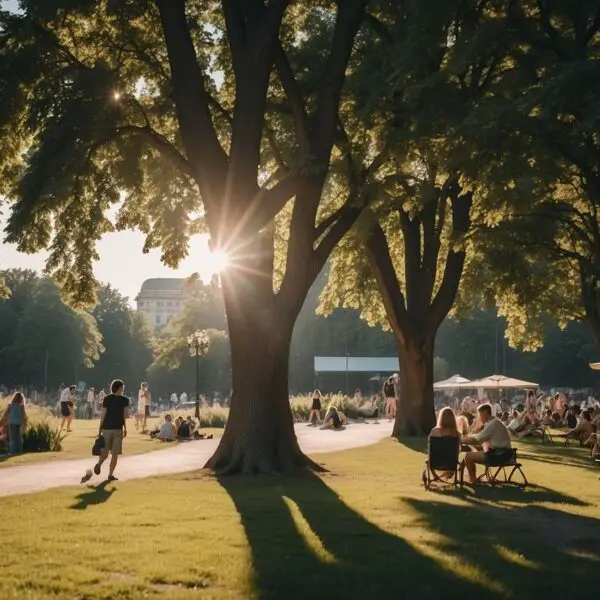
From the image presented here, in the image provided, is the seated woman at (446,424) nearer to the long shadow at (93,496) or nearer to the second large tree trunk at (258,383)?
the second large tree trunk at (258,383)

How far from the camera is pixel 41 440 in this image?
72.7 ft

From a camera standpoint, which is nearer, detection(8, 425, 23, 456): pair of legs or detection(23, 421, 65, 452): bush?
detection(8, 425, 23, 456): pair of legs

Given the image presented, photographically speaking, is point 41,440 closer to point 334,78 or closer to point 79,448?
point 79,448

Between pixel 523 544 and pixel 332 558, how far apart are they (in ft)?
7.17


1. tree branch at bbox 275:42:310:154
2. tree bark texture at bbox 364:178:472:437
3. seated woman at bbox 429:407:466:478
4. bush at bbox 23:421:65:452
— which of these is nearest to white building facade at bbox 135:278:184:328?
tree bark texture at bbox 364:178:472:437

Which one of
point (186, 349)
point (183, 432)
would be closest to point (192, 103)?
point (183, 432)

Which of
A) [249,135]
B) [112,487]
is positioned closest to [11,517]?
[112,487]

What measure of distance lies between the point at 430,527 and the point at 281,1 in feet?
35.8

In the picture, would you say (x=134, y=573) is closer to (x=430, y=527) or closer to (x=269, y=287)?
(x=430, y=527)

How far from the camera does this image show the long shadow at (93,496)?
11516 millimetres

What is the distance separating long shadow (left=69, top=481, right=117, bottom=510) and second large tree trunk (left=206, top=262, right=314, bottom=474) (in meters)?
3.29

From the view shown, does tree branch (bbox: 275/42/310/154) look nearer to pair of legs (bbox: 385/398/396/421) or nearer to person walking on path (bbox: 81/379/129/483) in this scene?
person walking on path (bbox: 81/379/129/483)

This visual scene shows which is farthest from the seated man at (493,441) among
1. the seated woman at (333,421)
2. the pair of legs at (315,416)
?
the pair of legs at (315,416)

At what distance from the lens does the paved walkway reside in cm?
1453
